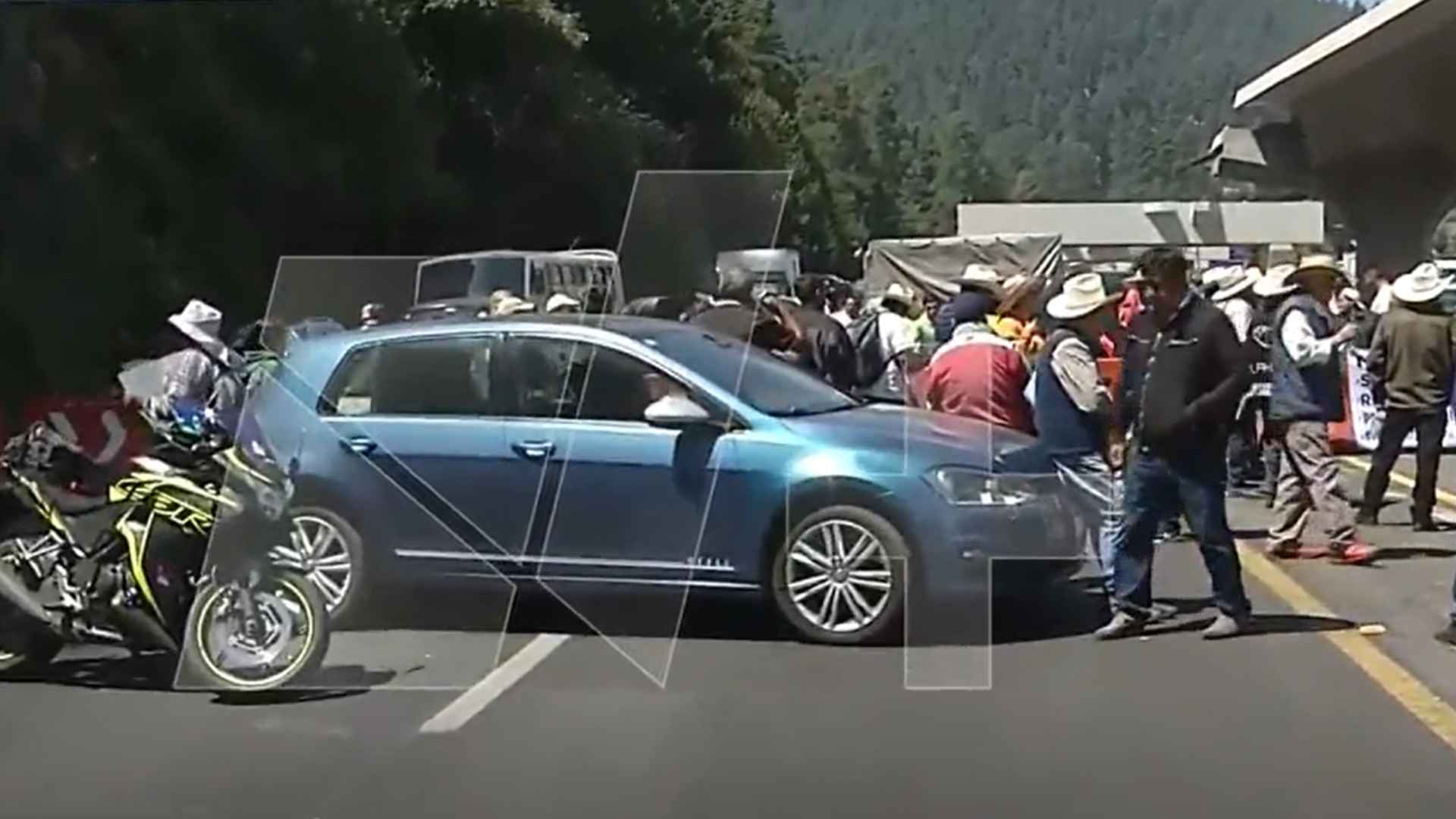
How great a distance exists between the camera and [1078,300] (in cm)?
949

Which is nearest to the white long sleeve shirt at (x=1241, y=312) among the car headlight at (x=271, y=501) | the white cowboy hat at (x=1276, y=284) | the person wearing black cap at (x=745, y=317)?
the white cowboy hat at (x=1276, y=284)

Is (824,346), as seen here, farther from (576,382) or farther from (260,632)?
(260,632)

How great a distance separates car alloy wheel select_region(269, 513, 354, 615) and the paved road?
0.83 feet

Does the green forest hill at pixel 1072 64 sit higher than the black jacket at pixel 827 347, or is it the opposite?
the green forest hill at pixel 1072 64

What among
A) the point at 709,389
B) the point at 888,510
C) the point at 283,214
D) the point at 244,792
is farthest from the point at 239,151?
the point at 244,792

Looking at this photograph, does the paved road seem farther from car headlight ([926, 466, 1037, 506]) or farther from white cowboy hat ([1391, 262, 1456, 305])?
white cowboy hat ([1391, 262, 1456, 305])

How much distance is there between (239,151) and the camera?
10.8 meters

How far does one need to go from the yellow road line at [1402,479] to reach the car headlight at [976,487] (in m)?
5.53

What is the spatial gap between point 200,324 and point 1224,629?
4767mm

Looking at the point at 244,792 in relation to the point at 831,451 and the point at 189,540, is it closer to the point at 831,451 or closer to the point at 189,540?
the point at 189,540

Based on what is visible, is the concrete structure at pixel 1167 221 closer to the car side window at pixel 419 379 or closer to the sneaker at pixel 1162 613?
the sneaker at pixel 1162 613

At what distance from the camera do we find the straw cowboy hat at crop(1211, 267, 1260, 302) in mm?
13680

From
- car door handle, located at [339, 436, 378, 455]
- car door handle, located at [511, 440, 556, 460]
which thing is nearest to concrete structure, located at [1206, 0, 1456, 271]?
car door handle, located at [511, 440, 556, 460]

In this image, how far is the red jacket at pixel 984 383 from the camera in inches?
374
